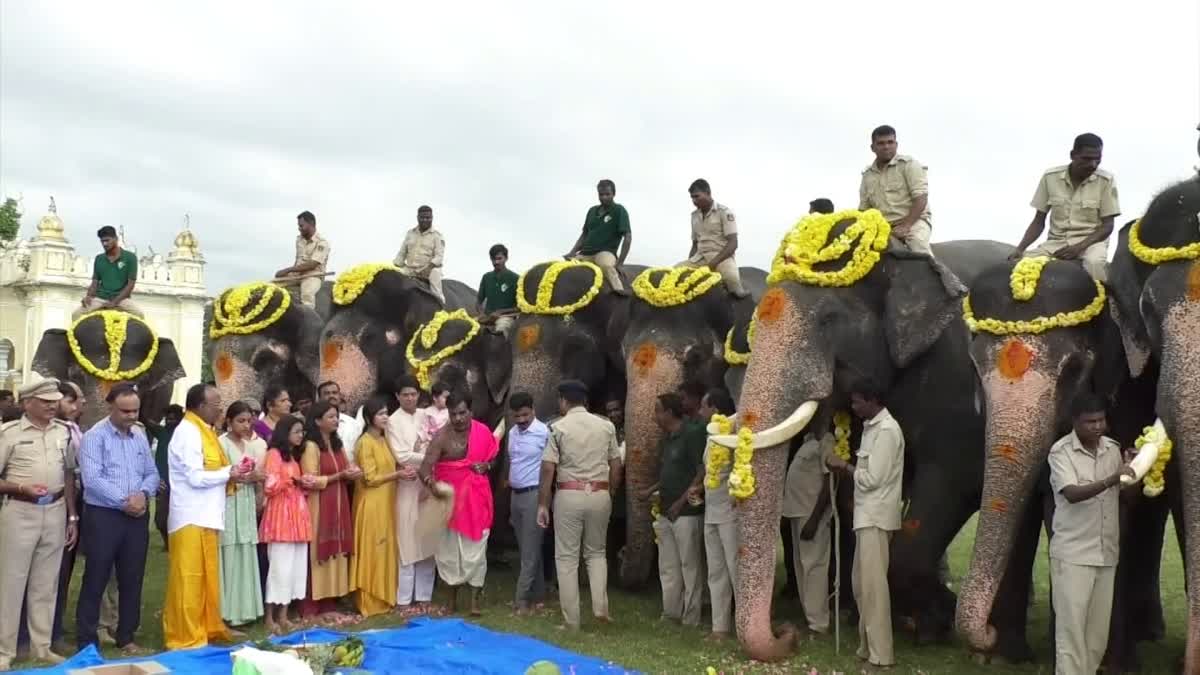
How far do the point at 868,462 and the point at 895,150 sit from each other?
2537 mm

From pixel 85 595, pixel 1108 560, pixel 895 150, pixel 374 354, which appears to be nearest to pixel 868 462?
pixel 1108 560

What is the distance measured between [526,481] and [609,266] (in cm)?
277

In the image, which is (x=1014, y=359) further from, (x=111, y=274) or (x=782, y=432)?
(x=111, y=274)

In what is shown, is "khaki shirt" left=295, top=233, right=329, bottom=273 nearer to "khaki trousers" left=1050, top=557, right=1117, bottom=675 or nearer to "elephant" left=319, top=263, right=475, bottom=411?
"elephant" left=319, top=263, right=475, bottom=411

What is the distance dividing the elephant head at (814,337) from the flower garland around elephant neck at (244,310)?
6670 mm

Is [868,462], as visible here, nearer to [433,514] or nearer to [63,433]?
[433,514]

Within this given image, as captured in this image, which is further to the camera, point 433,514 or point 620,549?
point 620,549

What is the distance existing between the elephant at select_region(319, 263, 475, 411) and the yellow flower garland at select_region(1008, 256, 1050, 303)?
6.83 metres

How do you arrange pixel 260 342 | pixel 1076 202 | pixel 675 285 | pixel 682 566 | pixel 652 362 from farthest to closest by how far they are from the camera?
1. pixel 260 342
2. pixel 675 285
3. pixel 652 362
4. pixel 682 566
5. pixel 1076 202

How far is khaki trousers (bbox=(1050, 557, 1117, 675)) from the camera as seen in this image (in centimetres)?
589

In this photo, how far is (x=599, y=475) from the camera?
8.13 m

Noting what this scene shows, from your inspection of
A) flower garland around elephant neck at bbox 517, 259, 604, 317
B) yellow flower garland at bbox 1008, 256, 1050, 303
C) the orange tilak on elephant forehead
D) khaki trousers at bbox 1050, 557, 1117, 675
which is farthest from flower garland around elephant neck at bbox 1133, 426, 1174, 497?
flower garland around elephant neck at bbox 517, 259, 604, 317

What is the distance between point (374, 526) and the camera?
887cm

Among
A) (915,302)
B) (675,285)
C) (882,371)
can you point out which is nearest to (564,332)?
(675,285)
